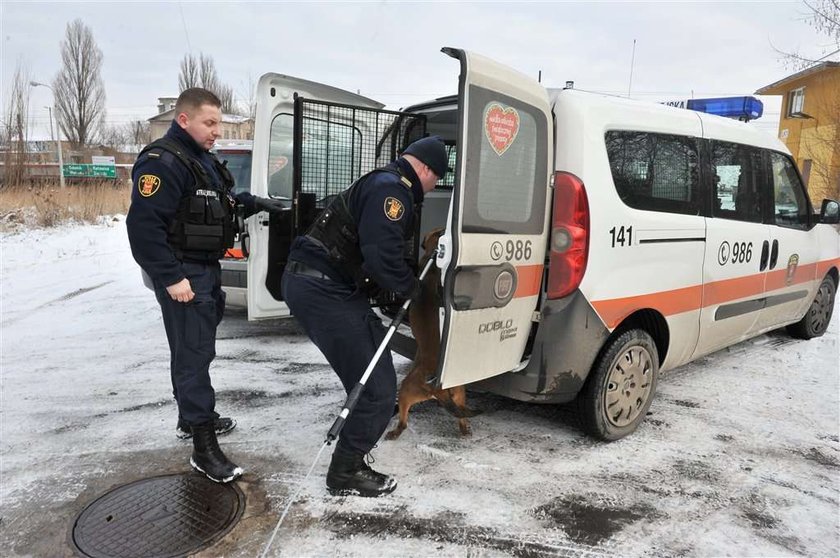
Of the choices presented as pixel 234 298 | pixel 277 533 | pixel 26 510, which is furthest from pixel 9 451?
pixel 234 298

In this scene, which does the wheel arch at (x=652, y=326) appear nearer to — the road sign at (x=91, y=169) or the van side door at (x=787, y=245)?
the van side door at (x=787, y=245)

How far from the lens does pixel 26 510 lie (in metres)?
2.70

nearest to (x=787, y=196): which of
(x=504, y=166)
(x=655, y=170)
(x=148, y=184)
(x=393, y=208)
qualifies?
(x=655, y=170)

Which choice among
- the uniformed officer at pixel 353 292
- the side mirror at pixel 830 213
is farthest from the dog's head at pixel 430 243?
the side mirror at pixel 830 213

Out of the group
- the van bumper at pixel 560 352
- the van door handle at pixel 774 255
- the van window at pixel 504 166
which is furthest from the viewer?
the van door handle at pixel 774 255

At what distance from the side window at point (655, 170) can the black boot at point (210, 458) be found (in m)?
2.53

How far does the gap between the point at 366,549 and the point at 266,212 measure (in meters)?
2.22

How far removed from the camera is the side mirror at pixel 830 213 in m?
4.92

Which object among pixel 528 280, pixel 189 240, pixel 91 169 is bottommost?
pixel 528 280

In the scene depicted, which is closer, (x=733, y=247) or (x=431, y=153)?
(x=431, y=153)

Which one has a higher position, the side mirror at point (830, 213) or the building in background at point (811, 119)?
the building in background at point (811, 119)

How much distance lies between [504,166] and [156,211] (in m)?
1.68

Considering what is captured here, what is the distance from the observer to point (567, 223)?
2.90 metres

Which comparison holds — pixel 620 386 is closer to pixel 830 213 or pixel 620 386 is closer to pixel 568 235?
pixel 568 235
